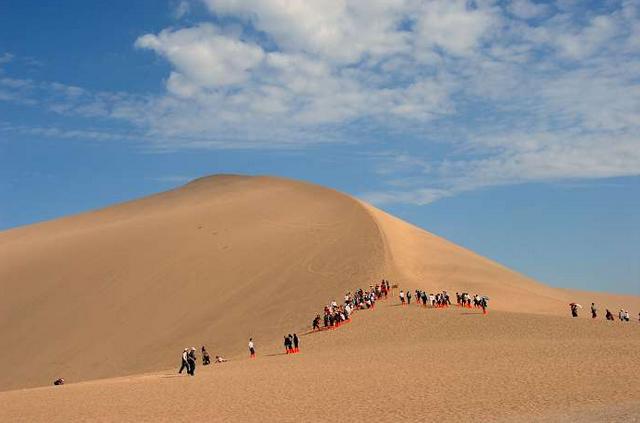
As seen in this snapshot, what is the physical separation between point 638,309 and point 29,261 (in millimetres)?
45461

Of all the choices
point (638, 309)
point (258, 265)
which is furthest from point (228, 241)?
point (638, 309)

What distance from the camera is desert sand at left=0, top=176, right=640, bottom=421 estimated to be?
1617cm

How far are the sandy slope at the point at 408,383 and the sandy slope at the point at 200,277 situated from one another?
6423mm

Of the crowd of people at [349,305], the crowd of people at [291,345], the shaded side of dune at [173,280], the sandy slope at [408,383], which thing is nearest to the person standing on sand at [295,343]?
the crowd of people at [291,345]

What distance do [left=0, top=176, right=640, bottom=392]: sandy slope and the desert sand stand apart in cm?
13

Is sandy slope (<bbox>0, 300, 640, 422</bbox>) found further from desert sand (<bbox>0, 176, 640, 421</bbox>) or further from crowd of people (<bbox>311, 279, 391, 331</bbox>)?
crowd of people (<bbox>311, 279, 391, 331</bbox>)

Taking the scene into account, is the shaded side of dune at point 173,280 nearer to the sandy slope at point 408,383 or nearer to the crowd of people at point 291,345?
the crowd of people at point 291,345

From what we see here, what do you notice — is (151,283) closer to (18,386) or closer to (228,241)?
(228,241)

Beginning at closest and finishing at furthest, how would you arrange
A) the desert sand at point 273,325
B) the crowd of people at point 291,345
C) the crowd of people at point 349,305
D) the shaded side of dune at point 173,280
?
the desert sand at point 273,325 → the crowd of people at point 291,345 → the crowd of people at point 349,305 → the shaded side of dune at point 173,280

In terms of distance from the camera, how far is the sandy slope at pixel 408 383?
1465cm

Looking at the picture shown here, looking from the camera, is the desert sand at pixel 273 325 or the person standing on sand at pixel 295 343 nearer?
the desert sand at pixel 273 325

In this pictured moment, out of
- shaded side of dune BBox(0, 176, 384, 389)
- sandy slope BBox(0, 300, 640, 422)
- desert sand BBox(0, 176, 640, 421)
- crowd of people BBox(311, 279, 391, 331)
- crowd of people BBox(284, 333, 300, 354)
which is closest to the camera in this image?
sandy slope BBox(0, 300, 640, 422)

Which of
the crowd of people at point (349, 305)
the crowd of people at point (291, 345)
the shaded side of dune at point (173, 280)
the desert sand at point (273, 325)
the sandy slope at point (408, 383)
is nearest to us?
the sandy slope at point (408, 383)

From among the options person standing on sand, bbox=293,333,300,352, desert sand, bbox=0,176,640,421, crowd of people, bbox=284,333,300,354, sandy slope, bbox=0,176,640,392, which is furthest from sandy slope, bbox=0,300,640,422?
sandy slope, bbox=0,176,640,392
